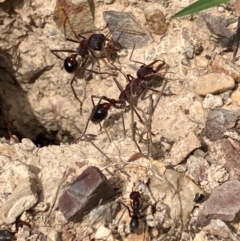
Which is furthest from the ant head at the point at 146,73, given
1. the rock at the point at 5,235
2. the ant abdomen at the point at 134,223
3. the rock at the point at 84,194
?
the rock at the point at 5,235

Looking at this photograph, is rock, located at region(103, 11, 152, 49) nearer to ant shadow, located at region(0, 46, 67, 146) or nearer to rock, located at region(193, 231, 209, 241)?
ant shadow, located at region(0, 46, 67, 146)

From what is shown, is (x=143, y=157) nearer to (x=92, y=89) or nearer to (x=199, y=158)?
(x=199, y=158)

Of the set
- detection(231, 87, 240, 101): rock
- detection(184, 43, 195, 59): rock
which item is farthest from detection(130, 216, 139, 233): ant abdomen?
detection(184, 43, 195, 59): rock

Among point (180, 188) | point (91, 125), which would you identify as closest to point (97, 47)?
point (91, 125)

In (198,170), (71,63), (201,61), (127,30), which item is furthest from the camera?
(71,63)

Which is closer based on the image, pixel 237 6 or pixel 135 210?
pixel 135 210

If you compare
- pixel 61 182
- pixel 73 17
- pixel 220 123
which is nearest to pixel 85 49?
pixel 73 17

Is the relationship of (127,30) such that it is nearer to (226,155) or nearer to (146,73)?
(146,73)

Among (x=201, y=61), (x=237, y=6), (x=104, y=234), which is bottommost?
(x=104, y=234)
